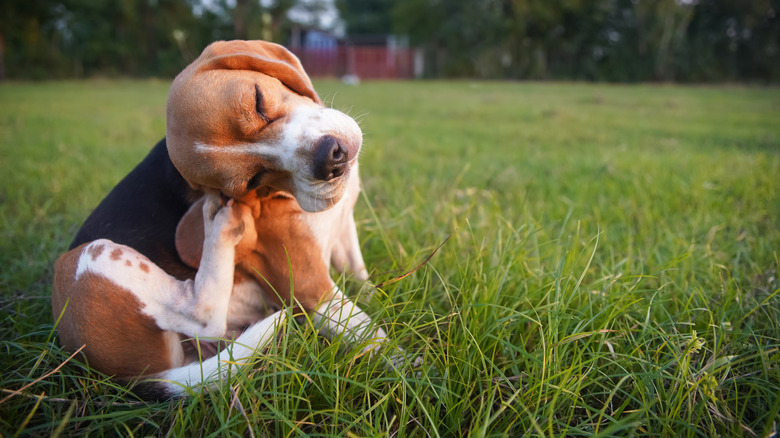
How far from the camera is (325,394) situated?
1.63 meters

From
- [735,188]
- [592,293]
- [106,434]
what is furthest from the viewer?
[735,188]

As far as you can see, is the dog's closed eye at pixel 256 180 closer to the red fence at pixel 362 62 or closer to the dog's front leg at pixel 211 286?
the dog's front leg at pixel 211 286

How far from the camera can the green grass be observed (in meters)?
1.58

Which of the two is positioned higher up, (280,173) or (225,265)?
(280,173)

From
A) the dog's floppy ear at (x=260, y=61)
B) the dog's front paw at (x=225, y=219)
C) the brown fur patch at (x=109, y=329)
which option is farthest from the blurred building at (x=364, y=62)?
the brown fur patch at (x=109, y=329)

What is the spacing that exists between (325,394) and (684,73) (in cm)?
2971

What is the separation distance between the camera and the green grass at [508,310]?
→ 158cm

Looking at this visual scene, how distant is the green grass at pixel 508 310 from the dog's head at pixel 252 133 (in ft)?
1.59

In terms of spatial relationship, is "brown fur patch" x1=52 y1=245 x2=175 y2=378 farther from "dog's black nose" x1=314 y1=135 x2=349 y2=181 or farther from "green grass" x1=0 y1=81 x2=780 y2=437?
"dog's black nose" x1=314 y1=135 x2=349 y2=181

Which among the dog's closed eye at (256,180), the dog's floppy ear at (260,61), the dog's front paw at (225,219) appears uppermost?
the dog's floppy ear at (260,61)

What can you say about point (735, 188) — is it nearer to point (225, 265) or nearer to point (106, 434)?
point (225, 265)

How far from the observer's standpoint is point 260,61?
1.90 m

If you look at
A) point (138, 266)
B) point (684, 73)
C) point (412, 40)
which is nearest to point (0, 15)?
point (412, 40)

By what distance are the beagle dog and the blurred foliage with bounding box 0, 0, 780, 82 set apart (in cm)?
2481
